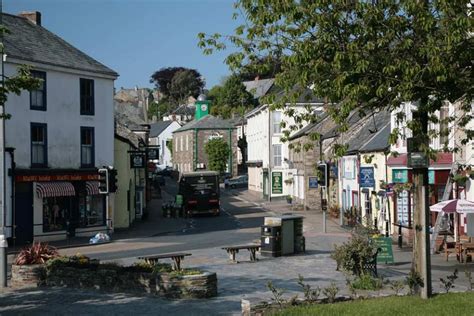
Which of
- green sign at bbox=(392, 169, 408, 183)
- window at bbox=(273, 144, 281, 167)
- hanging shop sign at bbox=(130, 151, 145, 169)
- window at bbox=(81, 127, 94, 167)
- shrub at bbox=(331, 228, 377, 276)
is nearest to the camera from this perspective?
shrub at bbox=(331, 228, 377, 276)

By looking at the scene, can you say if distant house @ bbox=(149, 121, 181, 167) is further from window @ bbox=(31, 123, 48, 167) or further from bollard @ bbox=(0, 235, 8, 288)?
bollard @ bbox=(0, 235, 8, 288)

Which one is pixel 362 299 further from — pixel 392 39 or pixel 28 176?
pixel 28 176

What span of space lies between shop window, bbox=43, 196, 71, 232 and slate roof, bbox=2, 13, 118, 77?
6890 mm

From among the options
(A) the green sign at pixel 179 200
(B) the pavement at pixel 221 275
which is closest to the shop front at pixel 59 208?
(B) the pavement at pixel 221 275

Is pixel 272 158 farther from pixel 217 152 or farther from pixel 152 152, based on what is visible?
pixel 217 152

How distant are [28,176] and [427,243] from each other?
23955 mm

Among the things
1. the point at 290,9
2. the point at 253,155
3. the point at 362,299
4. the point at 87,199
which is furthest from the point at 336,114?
the point at 253,155

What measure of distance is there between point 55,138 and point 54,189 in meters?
2.68

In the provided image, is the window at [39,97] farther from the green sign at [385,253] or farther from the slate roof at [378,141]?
the green sign at [385,253]

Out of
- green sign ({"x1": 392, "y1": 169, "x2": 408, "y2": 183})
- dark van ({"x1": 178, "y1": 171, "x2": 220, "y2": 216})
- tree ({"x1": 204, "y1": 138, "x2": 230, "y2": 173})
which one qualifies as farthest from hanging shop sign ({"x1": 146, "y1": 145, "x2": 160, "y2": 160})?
tree ({"x1": 204, "y1": 138, "x2": 230, "y2": 173})

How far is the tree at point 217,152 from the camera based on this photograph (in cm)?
8800

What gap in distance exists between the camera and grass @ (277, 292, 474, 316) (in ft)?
40.8

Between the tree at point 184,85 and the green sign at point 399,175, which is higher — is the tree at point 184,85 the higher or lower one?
the higher one

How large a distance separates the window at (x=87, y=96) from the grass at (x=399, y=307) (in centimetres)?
2620
